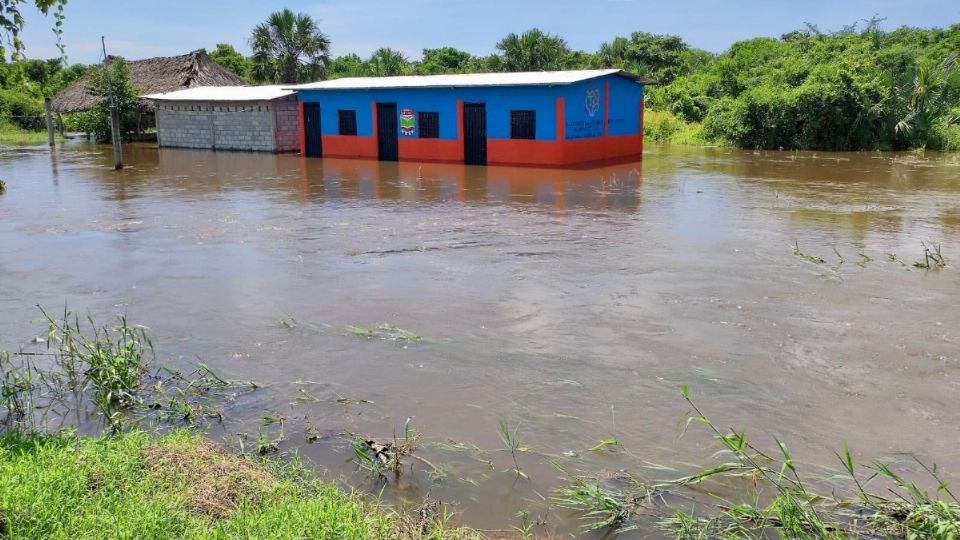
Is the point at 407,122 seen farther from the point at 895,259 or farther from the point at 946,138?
the point at 946,138

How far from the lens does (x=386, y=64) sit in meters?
49.0

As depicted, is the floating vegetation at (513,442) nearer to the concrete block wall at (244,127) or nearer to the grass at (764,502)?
the grass at (764,502)

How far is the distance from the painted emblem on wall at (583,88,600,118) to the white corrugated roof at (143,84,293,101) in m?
12.1

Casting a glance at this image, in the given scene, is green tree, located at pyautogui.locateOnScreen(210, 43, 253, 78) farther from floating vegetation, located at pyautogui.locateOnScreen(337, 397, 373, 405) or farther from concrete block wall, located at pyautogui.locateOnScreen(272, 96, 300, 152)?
floating vegetation, located at pyautogui.locateOnScreen(337, 397, 373, 405)

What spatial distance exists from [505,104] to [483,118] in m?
1.02

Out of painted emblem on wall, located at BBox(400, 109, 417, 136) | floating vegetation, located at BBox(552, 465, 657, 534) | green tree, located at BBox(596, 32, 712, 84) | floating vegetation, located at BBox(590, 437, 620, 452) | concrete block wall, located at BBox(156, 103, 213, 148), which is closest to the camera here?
floating vegetation, located at BBox(552, 465, 657, 534)

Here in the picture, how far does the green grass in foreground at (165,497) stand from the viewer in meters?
4.05

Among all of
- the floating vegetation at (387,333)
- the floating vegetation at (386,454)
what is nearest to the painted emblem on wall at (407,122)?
the floating vegetation at (387,333)

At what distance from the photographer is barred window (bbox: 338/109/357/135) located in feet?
93.4

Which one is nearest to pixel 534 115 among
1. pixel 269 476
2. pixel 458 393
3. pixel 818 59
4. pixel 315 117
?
pixel 315 117

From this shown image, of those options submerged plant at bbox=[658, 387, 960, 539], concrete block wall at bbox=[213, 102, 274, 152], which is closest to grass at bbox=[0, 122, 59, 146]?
concrete block wall at bbox=[213, 102, 274, 152]

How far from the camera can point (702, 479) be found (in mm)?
4938

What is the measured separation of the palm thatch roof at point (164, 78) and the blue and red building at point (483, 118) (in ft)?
37.9

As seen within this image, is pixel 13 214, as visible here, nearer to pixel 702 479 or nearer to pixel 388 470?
pixel 388 470
